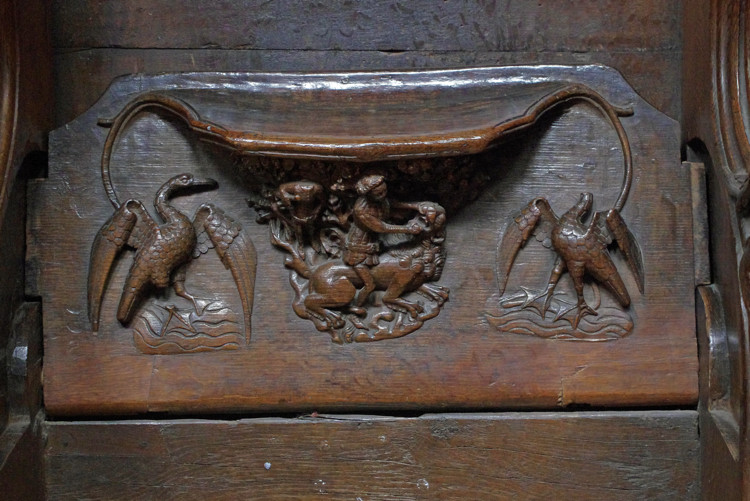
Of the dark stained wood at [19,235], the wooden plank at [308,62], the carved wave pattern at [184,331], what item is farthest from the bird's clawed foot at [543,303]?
the dark stained wood at [19,235]

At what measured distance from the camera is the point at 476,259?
1.52 m

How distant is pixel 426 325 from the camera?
1.51 meters

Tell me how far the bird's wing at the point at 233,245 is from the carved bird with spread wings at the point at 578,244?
0.51 meters

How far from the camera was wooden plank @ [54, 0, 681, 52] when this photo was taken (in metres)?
1.57

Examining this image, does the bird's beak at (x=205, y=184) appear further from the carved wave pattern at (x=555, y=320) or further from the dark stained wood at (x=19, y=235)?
the carved wave pattern at (x=555, y=320)

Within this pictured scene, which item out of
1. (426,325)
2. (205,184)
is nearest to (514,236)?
(426,325)

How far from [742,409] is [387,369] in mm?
650

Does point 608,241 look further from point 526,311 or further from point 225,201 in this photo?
point 225,201

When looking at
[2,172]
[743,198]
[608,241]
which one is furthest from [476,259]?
[2,172]

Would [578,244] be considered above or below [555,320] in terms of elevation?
above

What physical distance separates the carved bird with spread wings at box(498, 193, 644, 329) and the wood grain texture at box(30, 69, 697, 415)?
0.07 ft

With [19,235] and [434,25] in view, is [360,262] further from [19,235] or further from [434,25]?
[19,235]

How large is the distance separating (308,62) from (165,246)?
49 cm

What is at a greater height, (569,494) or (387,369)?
(387,369)
